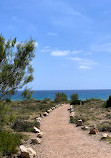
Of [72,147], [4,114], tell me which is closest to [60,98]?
[72,147]

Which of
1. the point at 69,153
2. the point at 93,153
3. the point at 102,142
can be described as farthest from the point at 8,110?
the point at 102,142

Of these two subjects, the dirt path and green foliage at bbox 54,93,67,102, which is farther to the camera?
green foliage at bbox 54,93,67,102

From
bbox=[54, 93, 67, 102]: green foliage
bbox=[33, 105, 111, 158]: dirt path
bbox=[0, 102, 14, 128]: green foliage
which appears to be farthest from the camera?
bbox=[54, 93, 67, 102]: green foliage

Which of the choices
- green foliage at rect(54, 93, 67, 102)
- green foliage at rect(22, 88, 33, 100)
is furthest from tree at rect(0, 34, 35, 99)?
green foliage at rect(54, 93, 67, 102)

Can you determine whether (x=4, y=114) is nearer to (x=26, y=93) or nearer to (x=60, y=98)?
(x=26, y=93)

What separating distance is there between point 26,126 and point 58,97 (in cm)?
3604

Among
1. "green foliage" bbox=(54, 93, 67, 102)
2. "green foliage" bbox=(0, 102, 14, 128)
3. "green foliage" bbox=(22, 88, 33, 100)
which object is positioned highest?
"green foliage" bbox=(22, 88, 33, 100)

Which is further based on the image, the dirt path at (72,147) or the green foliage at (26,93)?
the green foliage at (26,93)

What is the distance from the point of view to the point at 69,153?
8.84m

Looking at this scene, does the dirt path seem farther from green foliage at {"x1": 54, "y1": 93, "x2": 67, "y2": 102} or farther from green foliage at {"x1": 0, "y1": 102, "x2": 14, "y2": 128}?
green foliage at {"x1": 54, "y1": 93, "x2": 67, "y2": 102}

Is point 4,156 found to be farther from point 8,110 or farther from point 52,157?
point 8,110

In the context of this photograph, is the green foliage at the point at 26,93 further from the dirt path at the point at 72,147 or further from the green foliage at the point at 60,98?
the green foliage at the point at 60,98

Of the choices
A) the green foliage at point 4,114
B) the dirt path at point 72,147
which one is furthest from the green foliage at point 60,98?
the green foliage at point 4,114

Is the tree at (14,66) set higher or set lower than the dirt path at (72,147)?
higher
